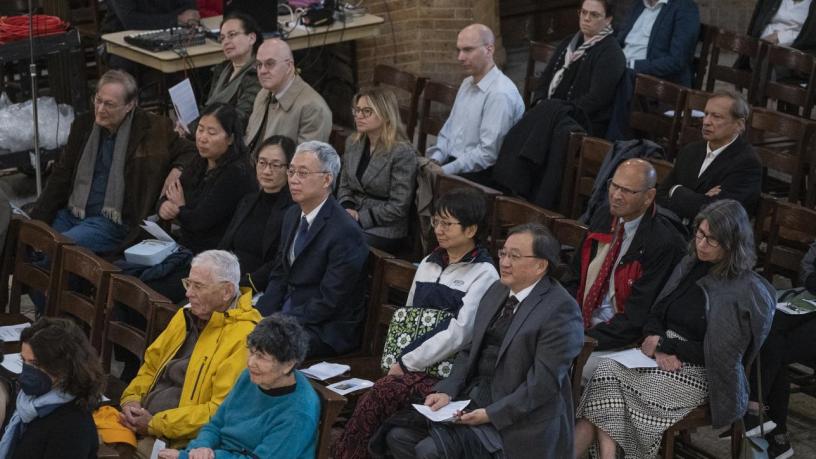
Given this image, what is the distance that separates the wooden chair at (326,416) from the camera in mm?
4465

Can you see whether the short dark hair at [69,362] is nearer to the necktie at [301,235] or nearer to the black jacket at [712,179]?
the necktie at [301,235]

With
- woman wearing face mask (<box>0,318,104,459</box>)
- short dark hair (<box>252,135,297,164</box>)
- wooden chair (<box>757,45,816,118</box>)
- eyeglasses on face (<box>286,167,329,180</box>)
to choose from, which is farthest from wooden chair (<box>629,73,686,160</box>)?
woman wearing face mask (<box>0,318,104,459</box>)

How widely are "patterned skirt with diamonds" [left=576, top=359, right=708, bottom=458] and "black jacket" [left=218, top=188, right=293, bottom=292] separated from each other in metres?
1.51

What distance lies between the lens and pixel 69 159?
6680mm

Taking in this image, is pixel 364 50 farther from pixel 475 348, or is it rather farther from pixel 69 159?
pixel 475 348

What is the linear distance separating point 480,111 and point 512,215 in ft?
4.54

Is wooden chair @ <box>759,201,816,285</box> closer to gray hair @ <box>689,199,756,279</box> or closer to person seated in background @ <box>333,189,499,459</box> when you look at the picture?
gray hair @ <box>689,199,756,279</box>

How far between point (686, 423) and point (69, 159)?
3286mm

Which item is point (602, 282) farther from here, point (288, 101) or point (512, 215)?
point (288, 101)

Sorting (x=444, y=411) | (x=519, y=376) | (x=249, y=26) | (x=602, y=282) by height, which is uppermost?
(x=249, y=26)

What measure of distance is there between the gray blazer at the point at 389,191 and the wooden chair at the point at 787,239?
5.24ft

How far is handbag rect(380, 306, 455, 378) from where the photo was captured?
5.07 m

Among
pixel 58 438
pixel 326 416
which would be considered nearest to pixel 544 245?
pixel 326 416

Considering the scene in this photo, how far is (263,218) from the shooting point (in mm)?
5984
